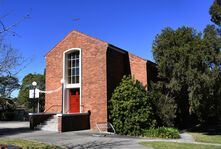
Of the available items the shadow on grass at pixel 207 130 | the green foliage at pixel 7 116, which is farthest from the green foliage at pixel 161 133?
the green foliage at pixel 7 116

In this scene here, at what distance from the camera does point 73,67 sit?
2708 cm

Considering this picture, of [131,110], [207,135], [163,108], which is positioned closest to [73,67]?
[131,110]

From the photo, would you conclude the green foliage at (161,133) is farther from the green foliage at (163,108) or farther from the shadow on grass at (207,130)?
the shadow on grass at (207,130)

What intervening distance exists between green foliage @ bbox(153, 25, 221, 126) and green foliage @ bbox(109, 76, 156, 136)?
2.32 metres

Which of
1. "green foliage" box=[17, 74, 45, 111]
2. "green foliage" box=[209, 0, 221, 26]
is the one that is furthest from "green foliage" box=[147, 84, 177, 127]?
"green foliage" box=[17, 74, 45, 111]

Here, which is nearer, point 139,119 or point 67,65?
point 139,119

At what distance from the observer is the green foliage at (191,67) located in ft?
74.7

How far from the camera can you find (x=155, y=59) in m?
25.7

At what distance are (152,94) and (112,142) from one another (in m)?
7.86

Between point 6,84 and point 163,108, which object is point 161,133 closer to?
point 163,108

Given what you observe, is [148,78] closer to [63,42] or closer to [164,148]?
[63,42]

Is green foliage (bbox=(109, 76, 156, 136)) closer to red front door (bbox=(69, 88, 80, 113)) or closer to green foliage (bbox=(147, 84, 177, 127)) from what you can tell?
green foliage (bbox=(147, 84, 177, 127))

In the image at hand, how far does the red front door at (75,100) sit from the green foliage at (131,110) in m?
3.76

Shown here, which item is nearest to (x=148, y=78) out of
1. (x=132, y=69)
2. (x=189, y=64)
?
(x=132, y=69)
